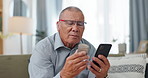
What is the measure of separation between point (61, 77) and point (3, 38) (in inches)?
118

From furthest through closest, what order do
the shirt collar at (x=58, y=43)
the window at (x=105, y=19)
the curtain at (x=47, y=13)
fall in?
the curtain at (x=47, y=13), the window at (x=105, y=19), the shirt collar at (x=58, y=43)

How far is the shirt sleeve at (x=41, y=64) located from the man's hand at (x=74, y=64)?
154 mm

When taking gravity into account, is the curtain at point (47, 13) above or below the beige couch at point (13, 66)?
above

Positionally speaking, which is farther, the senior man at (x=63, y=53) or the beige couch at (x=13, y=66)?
the beige couch at (x=13, y=66)

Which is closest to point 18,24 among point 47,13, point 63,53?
point 47,13

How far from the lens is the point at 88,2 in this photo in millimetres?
4648

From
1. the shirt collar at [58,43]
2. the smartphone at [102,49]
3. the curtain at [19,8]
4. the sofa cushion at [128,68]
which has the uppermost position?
the curtain at [19,8]

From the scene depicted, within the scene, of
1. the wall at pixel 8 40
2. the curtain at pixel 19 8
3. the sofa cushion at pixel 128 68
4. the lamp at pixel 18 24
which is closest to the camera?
the sofa cushion at pixel 128 68

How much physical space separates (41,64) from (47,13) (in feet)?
11.3

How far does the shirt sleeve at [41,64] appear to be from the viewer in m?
1.44

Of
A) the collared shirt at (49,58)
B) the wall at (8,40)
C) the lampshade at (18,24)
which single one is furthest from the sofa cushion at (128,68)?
the wall at (8,40)

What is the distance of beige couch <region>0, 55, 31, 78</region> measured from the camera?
1.73 metres

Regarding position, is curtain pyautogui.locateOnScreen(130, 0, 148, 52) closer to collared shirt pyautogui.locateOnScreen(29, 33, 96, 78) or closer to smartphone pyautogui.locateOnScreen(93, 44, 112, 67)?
collared shirt pyautogui.locateOnScreen(29, 33, 96, 78)

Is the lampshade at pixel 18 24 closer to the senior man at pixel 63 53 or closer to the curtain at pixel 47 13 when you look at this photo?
the curtain at pixel 47 13
